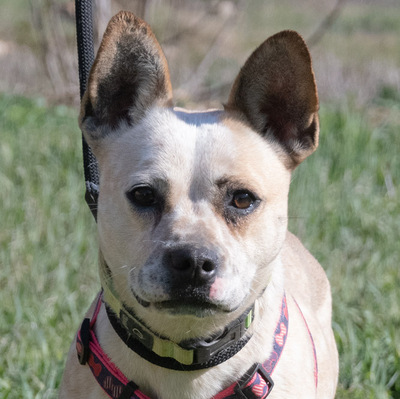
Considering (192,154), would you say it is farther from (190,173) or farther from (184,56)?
(184,56)

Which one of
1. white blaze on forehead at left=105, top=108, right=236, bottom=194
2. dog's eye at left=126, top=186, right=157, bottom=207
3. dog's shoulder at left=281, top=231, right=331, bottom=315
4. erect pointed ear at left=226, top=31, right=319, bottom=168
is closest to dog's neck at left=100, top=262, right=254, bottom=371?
dog's eye at left=126, top=186, right=157, bottom=207

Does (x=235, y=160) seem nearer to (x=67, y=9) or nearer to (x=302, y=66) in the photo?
(x=302, y=66)

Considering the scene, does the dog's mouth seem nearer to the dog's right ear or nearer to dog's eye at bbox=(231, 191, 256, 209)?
dog's eye at bbox=(231, 191, 256, 209)

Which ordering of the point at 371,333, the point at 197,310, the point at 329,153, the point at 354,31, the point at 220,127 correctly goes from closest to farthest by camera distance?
the point at 197,310
the point at 220,127
the point at 371,333
the point at 329,153
the point at 354,31

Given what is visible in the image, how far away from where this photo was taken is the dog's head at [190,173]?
80.4 inches

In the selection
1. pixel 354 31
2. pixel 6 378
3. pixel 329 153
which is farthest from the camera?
pixel 354 31

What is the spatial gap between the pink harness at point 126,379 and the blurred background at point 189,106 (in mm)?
859

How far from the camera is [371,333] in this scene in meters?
3.63

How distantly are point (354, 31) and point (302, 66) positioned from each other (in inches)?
415

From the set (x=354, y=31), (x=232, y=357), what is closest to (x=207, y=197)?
(x=232, y=357)

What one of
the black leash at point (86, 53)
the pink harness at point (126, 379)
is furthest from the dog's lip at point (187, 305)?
the black leash at point (86, 53)

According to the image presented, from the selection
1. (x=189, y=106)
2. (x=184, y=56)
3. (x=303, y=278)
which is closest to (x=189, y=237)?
(x=303, y=278)

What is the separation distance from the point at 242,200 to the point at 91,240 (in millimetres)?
2299

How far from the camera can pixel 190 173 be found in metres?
2.22
